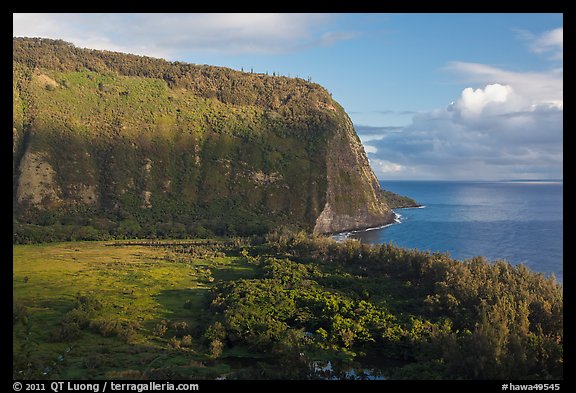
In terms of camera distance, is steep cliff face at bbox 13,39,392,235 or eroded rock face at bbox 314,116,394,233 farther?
eroded rock face at bbox 314,116,394,233

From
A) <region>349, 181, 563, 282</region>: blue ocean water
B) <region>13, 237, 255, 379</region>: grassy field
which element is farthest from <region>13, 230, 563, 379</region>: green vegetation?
<region>349, 181, 563, 282</region>: blue ocean water

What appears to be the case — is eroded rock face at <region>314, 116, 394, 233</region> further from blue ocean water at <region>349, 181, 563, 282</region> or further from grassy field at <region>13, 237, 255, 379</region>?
grassy field at <region>13, 237, 255, 379</region>

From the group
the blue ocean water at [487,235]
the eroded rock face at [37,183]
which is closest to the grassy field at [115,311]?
the eroded rock face at [37,183]

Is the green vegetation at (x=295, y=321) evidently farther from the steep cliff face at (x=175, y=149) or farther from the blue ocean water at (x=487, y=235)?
the steep cliff face at (x=175, y=149)
